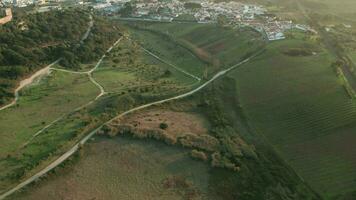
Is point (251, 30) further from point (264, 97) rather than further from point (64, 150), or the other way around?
point (64, 150)

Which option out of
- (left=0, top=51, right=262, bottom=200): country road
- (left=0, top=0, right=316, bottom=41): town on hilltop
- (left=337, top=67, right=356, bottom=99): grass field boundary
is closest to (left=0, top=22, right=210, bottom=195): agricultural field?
(left=0, top=51, right=262, bottom=200): country road

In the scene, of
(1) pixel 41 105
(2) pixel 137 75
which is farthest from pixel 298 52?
(1) pixel 41 105

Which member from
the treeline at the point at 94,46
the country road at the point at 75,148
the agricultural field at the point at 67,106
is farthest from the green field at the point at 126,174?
the treeline at the point at 94,46

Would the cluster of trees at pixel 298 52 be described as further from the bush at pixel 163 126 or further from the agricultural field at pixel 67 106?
the bush at pixel 163 126

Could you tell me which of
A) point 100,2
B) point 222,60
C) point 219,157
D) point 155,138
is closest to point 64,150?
point 155,138

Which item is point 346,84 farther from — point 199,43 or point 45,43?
point 45,43
